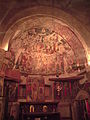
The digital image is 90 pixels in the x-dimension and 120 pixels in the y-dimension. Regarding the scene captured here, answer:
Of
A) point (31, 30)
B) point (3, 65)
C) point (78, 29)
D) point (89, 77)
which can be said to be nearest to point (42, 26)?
point (31, 30)

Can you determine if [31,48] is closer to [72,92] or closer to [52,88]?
[52,88]

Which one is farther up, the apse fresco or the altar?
the apse fresco

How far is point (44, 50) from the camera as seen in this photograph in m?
10.4

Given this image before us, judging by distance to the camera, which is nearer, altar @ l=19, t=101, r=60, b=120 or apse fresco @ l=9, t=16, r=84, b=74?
altar @ l=19, t=101, r=60, b=120

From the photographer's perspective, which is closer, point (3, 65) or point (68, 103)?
point (3, 65)

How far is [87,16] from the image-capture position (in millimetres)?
7207

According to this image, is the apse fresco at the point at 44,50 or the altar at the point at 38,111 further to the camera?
the apse fresco at the point at 44,50

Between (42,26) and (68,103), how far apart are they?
605cm

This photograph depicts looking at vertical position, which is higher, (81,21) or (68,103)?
(81,21)

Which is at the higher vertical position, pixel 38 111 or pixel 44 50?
pixel 44 50

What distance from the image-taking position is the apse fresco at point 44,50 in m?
9.38

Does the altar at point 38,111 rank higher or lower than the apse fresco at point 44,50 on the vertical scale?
lower

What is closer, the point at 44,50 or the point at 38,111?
the point at 38,111

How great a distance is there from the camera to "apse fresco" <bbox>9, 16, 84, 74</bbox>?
9376mm
